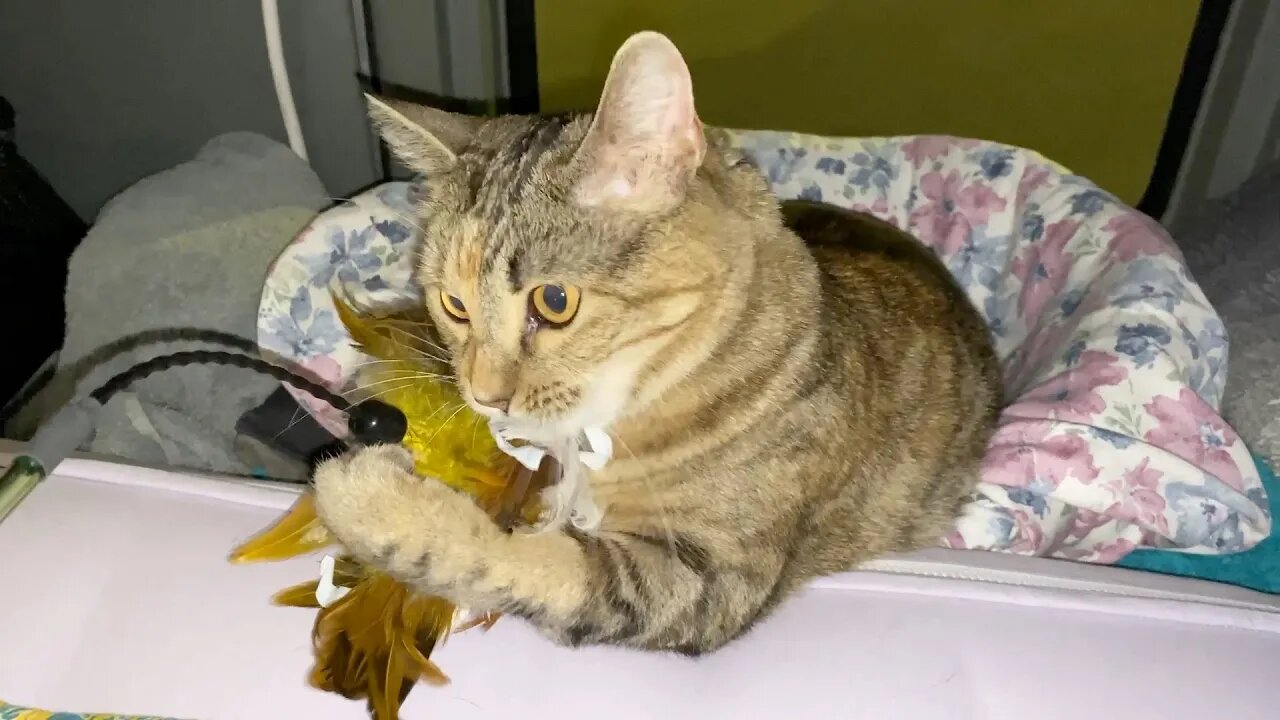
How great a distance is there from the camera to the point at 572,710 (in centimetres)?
77

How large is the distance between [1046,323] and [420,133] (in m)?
0.88

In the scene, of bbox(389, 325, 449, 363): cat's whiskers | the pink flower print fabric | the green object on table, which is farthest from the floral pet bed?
the green object on table

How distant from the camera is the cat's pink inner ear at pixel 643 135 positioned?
0.65 meters

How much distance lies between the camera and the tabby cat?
29.2 inches

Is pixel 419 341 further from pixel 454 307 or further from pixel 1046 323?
pixel 1046 323

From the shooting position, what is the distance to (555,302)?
0.75 metres

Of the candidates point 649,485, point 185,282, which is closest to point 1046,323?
point 649,485

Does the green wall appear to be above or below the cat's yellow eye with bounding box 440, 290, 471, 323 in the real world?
above

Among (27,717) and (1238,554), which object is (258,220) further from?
(1238,554)

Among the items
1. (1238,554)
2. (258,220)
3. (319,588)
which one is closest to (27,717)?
(319,588)

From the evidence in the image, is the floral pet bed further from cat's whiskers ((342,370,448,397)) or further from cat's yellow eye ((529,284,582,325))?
cat's yellow eye ((529,284,582,325))

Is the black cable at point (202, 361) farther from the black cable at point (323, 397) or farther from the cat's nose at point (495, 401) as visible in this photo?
the cat's nose at point (495, 401)

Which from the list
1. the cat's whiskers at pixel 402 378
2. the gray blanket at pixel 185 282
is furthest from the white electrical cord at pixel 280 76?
the cat's whiskers at pixel 402 378

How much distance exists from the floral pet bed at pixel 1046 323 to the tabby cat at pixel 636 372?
24cm
